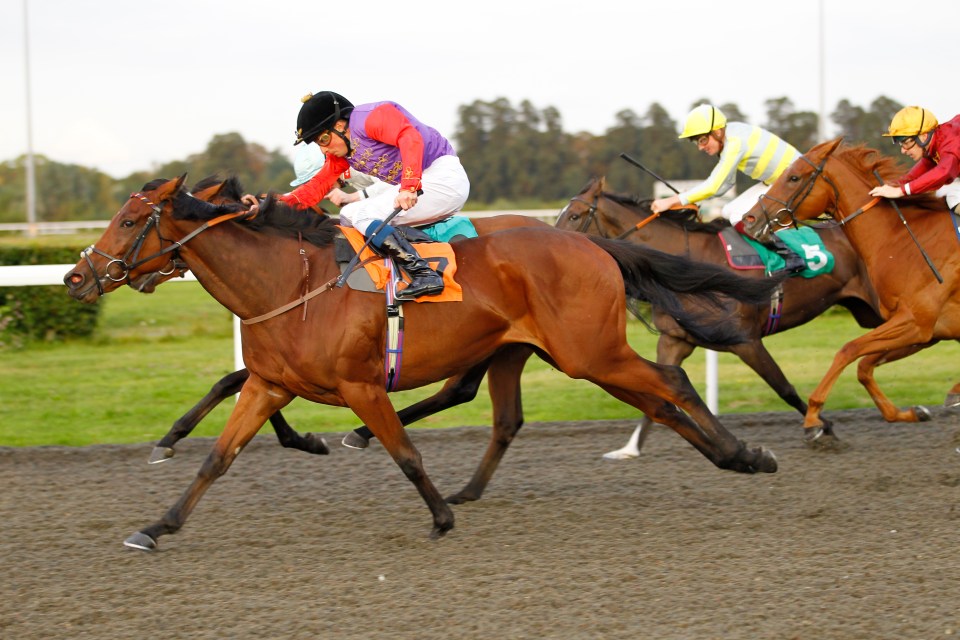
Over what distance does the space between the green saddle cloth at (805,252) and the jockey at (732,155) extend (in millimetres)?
50

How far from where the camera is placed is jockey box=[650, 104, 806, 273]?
629cm

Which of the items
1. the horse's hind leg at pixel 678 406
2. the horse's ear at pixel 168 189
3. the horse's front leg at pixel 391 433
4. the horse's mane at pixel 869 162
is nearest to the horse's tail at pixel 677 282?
the horse's hind leg at pixel 678 406

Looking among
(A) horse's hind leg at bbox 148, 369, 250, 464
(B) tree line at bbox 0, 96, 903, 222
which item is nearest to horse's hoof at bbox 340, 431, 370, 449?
(A) horse's hind leg at bbox 148, 369, 250, 464

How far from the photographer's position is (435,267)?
448 cm

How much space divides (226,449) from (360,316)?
2.53ft

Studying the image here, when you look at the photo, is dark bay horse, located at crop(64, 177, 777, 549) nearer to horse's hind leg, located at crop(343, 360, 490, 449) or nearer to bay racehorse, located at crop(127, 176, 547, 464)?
bay racehorse, located at crop(127, 176, 547, 464)

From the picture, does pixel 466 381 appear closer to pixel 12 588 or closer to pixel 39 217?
pixel 12 588

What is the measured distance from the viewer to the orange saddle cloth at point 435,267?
14.6 ft

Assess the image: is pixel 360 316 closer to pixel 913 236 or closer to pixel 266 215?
pixel 266 215

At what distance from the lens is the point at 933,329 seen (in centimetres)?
600

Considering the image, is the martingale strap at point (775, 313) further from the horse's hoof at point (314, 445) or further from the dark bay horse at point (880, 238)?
the horse's hoof at point (314, 445)

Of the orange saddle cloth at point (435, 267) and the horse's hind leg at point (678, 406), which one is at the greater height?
the orange saddle cloth at point (435, 267)

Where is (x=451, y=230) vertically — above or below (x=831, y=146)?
below

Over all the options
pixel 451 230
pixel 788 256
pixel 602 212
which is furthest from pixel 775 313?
pixel 451 230
